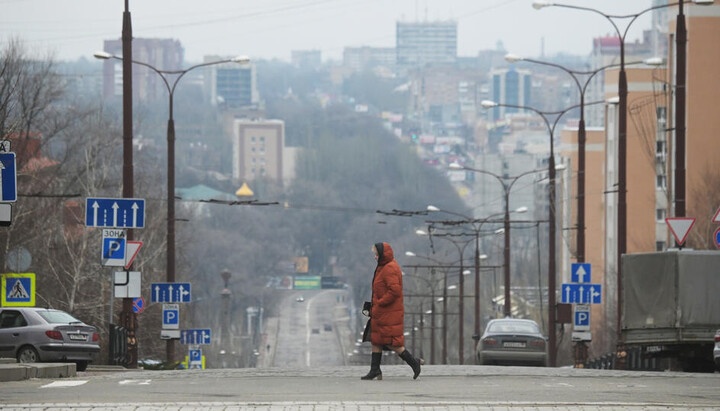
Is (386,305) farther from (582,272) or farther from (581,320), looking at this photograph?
(582,272)

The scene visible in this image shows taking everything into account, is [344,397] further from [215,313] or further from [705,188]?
[215,313]

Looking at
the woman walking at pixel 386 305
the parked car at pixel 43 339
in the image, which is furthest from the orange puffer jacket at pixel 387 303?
the parked car at pixel 43 339

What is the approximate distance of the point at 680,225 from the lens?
3269 centimetres

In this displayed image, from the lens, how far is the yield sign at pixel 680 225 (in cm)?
3253

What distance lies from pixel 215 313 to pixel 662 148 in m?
70.3

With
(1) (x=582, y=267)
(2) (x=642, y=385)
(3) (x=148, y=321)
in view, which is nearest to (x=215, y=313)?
(3) (x=148, y=321)

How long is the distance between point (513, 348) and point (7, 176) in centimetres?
1765

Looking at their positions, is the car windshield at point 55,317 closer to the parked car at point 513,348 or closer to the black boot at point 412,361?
the parked car at point 513,348

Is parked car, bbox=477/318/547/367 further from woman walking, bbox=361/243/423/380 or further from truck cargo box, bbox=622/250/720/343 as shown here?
woman walking, bbox=361/243/423/380

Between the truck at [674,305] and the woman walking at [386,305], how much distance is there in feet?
38.2

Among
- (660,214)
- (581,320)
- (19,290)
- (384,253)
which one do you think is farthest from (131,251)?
(660,214)

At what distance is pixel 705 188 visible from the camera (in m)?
69.8

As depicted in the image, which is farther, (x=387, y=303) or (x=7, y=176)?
(x=387, y=303)

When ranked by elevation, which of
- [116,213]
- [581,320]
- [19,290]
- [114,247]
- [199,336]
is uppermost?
[116,213]
